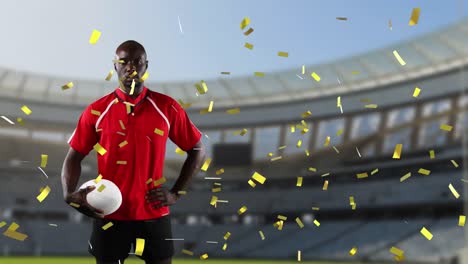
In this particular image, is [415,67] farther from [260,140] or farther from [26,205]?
[26,205]

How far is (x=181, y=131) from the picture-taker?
4051 millimetres

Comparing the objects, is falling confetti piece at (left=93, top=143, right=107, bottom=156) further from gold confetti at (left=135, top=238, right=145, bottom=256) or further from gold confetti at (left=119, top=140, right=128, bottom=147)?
gold confetti at (left=135, top=238, right=145, bottom=256)

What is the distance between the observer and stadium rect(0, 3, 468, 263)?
30.5m

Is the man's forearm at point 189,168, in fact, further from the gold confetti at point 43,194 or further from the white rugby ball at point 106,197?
the gold confetti at point 43,194

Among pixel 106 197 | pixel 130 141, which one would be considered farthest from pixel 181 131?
pixel 106 197

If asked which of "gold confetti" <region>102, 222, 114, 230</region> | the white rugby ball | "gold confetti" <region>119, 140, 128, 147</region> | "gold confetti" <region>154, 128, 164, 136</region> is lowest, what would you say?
"gold confetti" <region>102, 222, 114, 230</region>

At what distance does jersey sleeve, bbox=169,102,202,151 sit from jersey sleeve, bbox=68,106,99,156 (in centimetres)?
→ 54

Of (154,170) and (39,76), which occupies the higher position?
(154,170)

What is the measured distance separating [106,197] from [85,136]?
1.74ft

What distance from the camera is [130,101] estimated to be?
3836 mm

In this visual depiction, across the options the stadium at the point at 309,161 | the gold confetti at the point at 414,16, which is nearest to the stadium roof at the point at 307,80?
the stadium at the point at 309,161

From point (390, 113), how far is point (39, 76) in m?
23.7

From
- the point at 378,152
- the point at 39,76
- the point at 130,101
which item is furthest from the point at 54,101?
the point at 130,101

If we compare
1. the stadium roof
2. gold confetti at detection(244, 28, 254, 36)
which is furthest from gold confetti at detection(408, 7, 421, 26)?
the stadium roof
